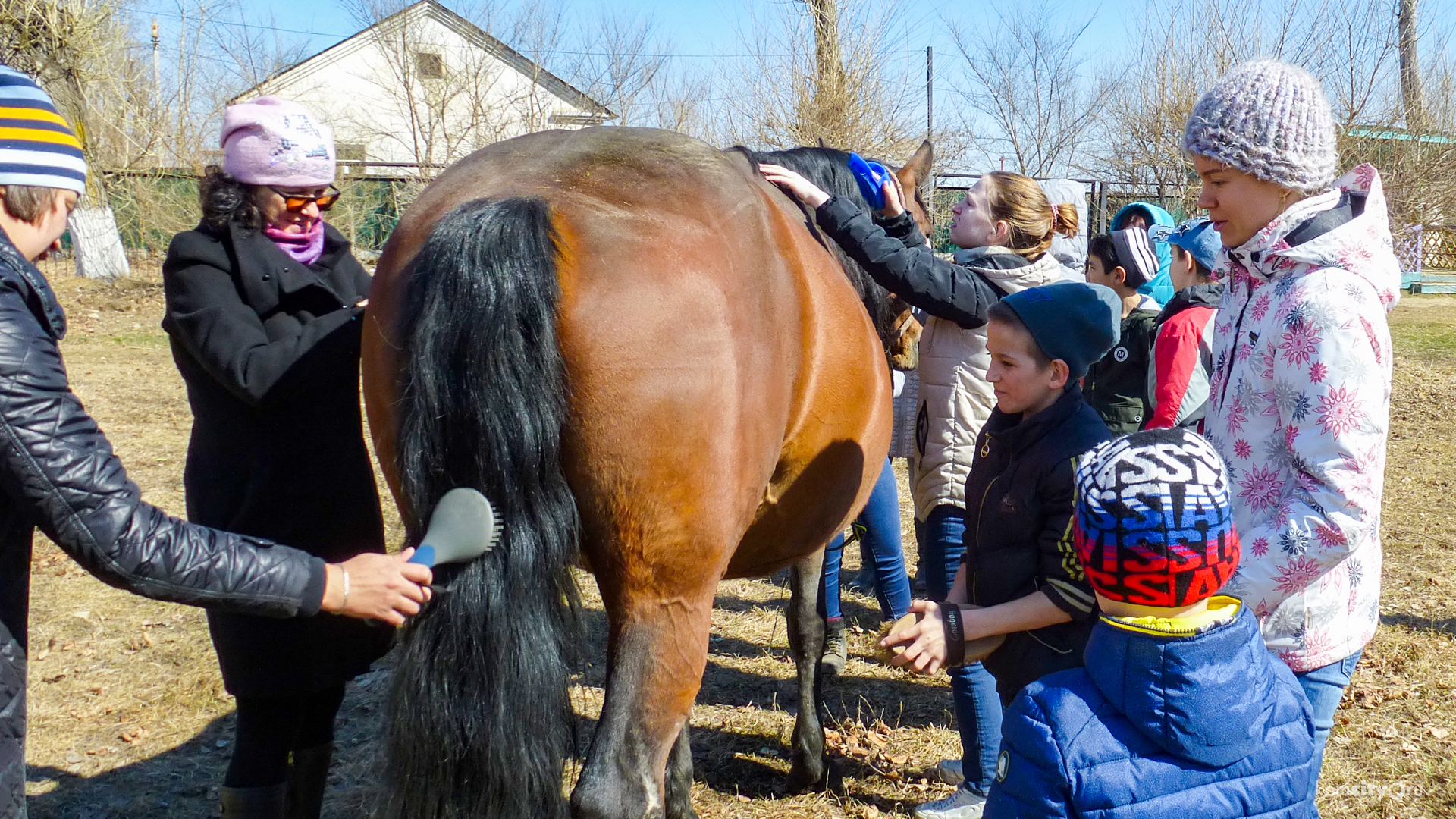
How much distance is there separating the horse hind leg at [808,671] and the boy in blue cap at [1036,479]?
104cm

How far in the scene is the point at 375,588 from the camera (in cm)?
154

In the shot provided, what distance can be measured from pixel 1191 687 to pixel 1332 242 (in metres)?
0.85

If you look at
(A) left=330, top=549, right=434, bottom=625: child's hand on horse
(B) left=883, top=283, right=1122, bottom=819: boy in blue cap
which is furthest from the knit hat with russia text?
(A) left=330, top=549, right=434, bottom=625: child's hand on horse

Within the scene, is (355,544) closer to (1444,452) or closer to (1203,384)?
(1203,384)

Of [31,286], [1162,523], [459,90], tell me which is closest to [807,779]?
[1162,523]

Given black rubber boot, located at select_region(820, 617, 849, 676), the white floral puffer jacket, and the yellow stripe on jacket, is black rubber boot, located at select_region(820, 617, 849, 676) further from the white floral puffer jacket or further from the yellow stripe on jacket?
the yellow stripe on jacket

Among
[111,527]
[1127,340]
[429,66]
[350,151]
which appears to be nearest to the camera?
[111,527]

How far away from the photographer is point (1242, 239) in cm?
174

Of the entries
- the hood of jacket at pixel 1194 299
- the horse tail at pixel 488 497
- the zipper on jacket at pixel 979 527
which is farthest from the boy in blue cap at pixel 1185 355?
the horse tail at pixel 488 497

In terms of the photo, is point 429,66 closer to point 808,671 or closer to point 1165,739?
point 808,671

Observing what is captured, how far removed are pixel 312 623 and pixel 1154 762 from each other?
66.2 inches

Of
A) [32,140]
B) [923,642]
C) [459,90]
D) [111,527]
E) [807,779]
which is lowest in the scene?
[807,779]

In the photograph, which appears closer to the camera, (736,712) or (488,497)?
(488,497)

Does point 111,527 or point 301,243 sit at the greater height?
Result: point 301,243
